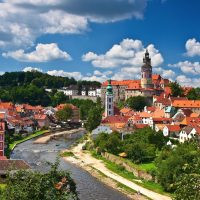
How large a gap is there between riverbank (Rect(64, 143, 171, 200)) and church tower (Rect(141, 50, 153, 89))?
142 feet

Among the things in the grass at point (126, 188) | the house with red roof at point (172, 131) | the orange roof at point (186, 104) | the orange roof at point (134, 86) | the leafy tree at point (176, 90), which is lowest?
the grass at point (126, 188)

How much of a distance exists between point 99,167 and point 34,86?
294 feet

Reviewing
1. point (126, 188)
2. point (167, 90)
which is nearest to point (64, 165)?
point (126, 188)

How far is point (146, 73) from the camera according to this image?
348 feet

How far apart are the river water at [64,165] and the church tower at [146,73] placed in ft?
103

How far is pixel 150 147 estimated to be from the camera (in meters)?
50.1

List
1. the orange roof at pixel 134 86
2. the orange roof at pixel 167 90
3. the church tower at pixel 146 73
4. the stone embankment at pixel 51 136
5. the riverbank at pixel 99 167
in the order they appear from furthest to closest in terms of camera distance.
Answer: the orange roof at pixel 134 86, the church tower at pixel 146 73, the orange roof at pixel 167 90, the stone embankment at pixel 51 136, the riverbank at pixel 99 167

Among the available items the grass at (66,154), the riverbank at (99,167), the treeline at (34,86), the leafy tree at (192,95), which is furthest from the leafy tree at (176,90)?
the grass at (66,154)

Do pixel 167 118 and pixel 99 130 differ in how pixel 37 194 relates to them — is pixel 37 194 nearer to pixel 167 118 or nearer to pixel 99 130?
pixel 99 130

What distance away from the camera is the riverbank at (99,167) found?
36088 millimetres

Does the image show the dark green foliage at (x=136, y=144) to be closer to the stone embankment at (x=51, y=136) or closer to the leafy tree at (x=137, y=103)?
the stone embankment at (x=51, y=136)

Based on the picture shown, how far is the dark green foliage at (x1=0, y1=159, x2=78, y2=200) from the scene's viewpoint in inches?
741

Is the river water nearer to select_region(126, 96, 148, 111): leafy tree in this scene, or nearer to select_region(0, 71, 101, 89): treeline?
select_region(126, 96, 148, 111): leafy tree

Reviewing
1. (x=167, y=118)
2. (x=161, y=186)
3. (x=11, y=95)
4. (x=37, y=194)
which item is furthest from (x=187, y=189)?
(x=11, y=95)
